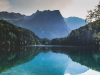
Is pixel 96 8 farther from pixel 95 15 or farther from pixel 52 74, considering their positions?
pixel 52 74

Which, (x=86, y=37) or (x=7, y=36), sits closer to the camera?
(x=7, y=36)

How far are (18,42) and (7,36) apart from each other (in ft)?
53.8

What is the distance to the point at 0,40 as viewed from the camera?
65438 mm

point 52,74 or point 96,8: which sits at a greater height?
point 96,8

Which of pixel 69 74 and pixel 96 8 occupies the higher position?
pixel 96 8

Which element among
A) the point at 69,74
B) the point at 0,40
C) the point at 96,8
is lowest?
the point at 69,74

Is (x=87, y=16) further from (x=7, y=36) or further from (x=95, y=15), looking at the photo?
(x=7, y=36)

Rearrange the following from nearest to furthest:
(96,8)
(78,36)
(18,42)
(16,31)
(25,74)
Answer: (25,74) → (96,8) → (18,42) → (16,31) → (78,36)

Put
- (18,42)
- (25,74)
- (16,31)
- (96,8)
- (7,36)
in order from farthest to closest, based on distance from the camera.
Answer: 1. (16,31)
2. (18,42)
3. (7,36)
4. (96,8)
5. (25,74)

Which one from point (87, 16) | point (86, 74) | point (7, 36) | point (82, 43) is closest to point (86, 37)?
point (82, 43)

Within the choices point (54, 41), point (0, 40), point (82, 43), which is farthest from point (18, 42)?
point (54, 41)

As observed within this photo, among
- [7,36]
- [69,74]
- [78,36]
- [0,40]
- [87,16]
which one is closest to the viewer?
[69,74]

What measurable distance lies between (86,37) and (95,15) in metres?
88.4

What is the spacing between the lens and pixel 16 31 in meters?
99.8
